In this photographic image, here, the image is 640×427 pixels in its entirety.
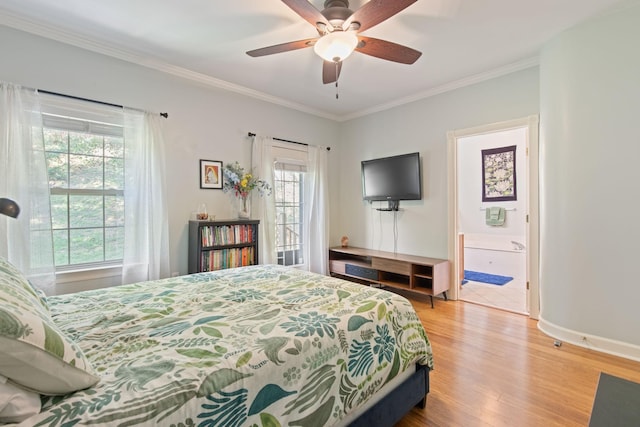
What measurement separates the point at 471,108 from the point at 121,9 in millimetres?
3602

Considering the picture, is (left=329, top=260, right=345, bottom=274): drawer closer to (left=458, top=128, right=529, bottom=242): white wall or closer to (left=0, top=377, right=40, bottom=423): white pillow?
(left=458, top=128, right=529, bottom=242): white wall

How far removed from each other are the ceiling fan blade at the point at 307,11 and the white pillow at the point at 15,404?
6.47 feet

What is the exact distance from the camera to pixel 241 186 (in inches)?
147

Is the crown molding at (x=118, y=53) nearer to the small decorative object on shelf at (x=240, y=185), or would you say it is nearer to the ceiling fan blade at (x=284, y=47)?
the small decorative object on shelf at (x=240, y=185)

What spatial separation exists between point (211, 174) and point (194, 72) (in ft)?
3.73

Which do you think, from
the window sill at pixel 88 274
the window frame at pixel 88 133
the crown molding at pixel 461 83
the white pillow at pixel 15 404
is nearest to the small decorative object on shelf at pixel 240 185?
the window frame at pixel 88 133

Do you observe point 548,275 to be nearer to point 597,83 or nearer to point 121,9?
point 597,83

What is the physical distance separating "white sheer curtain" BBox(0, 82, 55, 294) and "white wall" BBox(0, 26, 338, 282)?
259mm

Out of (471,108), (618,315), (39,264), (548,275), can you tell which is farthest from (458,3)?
(39,264)

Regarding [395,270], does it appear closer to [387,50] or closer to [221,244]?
[221,244]

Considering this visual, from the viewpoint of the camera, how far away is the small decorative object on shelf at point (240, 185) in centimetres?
372

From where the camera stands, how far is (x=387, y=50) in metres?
2.28

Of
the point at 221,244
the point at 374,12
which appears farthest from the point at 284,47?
the point at 221,244

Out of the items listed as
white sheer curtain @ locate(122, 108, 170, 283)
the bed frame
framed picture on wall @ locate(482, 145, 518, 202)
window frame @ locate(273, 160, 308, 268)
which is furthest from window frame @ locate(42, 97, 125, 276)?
framed picture on wall @ locate(482, 145, 518, 202)
